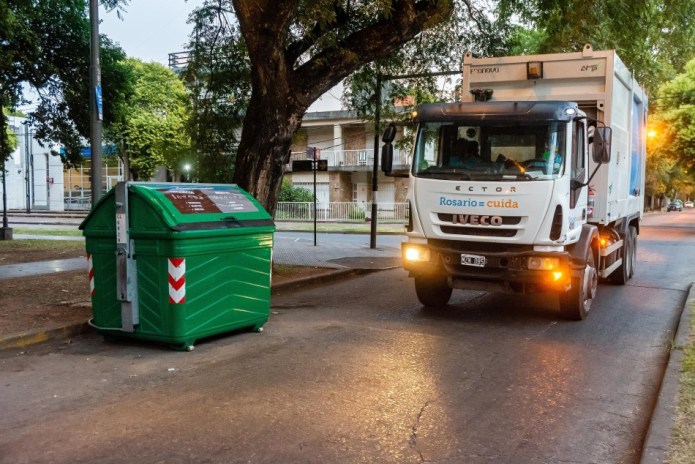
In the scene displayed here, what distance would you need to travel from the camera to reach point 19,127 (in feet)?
171

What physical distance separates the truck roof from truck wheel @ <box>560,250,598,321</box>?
1.90 meters

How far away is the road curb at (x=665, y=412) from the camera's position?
3902mm

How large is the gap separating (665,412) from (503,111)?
13.9 feet

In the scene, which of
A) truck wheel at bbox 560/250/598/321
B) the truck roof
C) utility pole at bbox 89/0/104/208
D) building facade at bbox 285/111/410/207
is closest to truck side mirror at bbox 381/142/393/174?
the truck roof

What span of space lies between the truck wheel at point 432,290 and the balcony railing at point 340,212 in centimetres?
2598

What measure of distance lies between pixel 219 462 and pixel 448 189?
4801mm

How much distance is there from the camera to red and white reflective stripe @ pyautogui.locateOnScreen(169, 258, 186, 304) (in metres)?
6.36

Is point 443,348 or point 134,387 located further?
point 443,348

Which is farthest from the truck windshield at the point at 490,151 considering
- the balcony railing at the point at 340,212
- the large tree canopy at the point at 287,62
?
the balcony railing at the point at 340,212

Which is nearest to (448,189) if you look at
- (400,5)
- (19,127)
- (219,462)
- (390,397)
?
(390,397)

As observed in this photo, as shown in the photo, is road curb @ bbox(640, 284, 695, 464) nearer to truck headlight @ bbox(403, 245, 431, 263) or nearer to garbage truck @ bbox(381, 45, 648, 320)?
garbage truck @ bbox(381, 45, 648, 320)

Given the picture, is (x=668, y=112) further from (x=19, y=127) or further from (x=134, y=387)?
(x=19, y=127)

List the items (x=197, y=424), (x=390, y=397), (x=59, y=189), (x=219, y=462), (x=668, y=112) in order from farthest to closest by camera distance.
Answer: (x=59, y=189), (x=668, y=112), (x=390, y=397), (x=197, y=424), (x=219, y=462)

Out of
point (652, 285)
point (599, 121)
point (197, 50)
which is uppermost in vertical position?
point (197, 50)
